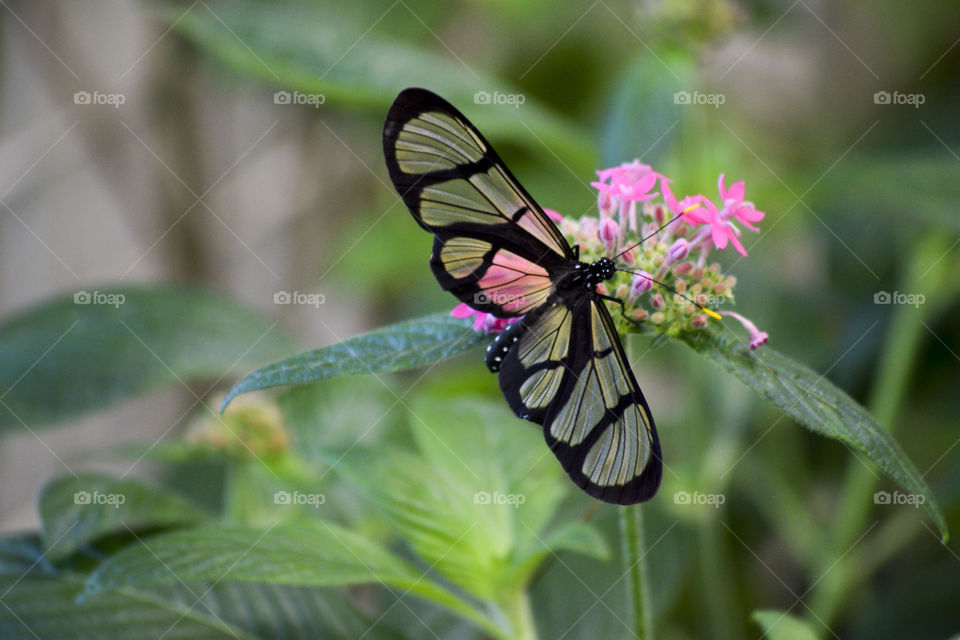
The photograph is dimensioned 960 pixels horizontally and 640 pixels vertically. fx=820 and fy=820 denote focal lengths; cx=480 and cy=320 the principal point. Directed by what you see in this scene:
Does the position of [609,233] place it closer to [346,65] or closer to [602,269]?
[602,269]

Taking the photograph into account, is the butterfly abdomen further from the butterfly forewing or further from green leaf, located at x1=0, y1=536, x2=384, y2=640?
green leaf, located at x1=0, y1=536, x2=384, y2=640

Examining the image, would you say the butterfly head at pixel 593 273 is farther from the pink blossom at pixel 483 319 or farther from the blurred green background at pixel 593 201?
the blurred green background at pixel 593 201

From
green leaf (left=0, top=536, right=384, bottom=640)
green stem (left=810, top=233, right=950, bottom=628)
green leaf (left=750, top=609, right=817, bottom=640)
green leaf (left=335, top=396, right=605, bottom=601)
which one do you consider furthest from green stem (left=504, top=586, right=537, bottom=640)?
green stem (left=810, top=233, right=950, bottom=628)

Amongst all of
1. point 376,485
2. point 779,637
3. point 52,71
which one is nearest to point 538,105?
point 52,71

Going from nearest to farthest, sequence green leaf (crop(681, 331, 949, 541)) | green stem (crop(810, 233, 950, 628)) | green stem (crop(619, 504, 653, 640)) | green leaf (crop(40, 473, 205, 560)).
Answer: green leaf (crop(681, 331, 949, 541)), green stem (crop(619, 504, 653, 640)), green leaf (crop(40, 473, 205, 560)), green stem (crop(810, 233, 950, 628))

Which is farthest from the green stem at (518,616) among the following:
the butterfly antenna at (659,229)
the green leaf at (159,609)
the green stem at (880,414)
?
the green stem at (880,414)

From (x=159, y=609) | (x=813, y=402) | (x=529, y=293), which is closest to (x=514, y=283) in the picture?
(x=529, y=293)
